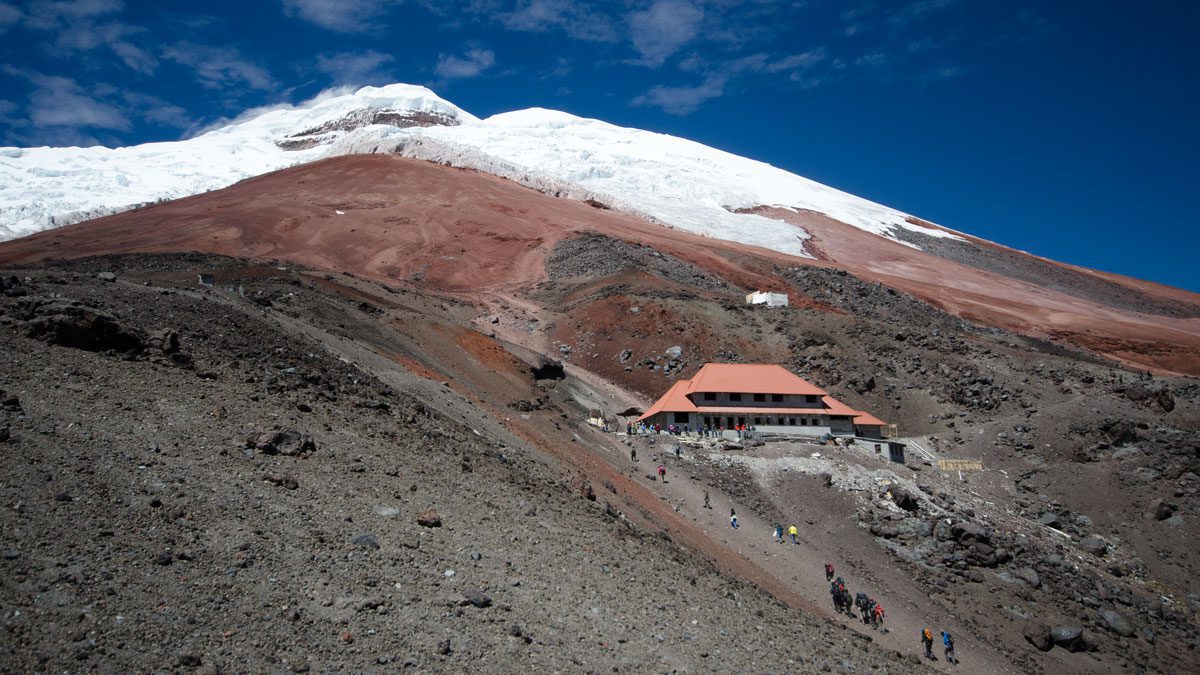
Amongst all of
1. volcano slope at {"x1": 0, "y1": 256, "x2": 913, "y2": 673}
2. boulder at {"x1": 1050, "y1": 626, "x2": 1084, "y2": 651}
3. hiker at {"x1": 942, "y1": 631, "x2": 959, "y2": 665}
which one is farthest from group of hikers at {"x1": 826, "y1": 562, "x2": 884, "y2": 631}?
boulder at {"x1": 1050, "y1": 626, "x2": 1084, "y2": 651}

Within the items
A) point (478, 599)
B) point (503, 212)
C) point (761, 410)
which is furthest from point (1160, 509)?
point (503, 212)

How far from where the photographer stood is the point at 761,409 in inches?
1428

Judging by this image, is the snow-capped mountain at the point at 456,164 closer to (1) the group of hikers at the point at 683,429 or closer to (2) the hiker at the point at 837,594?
(1) the group of hikers at the point at 683,429

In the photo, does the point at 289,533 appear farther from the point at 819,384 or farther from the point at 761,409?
the point at 819,384

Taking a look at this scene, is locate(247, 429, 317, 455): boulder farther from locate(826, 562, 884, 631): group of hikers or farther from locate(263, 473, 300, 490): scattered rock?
locate(826, 562, 884, 631): group of hikers

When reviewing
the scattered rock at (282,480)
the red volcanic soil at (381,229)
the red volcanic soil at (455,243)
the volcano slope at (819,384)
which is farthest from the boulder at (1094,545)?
the red volcanic soil at (381,229)

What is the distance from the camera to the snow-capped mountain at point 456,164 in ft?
324

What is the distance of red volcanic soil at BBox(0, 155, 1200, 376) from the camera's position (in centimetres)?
6353

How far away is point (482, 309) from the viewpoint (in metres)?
55.0

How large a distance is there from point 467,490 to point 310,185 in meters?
80.5

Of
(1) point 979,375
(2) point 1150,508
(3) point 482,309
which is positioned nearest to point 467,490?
(2) point 1150,508

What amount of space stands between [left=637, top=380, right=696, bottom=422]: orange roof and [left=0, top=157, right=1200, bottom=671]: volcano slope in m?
3.19

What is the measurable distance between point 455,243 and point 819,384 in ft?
132

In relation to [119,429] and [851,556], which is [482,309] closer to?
[851,556]
